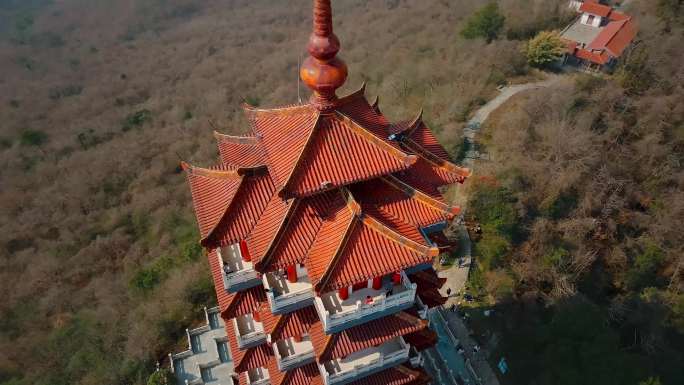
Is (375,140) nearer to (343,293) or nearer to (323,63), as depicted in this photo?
(323,63)

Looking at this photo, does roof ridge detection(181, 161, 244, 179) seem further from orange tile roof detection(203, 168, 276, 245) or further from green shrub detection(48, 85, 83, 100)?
green shrub detection(48, 85, 83, 100)

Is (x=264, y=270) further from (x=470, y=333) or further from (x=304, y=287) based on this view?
(x=470, y=333)

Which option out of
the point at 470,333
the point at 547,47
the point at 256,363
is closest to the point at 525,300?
the point at 470,333

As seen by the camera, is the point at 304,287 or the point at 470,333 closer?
the point at 304,287

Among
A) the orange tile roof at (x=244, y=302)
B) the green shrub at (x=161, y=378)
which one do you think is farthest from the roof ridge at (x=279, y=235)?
the green shrub at (x=161, y=378)

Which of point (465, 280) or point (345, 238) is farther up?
point (345, 238)

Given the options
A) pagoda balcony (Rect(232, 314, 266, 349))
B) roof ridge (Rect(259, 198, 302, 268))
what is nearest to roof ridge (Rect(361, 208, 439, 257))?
roof ridge (Rect(259, 198, 302, 268))

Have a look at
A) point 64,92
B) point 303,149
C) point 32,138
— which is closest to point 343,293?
point 303,149
